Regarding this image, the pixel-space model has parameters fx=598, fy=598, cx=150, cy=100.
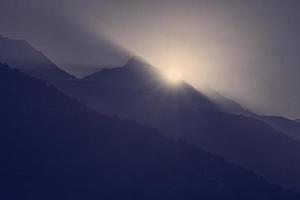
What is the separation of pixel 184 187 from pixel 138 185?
15.8 metres

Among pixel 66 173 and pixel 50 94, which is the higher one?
pixel 50 94

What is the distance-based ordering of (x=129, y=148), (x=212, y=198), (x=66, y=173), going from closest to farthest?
(x=66, y=173) → (x=212, y=198) → (x=129, y=148)

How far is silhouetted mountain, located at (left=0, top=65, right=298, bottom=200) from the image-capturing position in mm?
158375

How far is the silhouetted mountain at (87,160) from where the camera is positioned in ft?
520

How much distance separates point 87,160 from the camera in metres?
173

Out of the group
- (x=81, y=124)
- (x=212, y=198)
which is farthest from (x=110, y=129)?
(x=212, y=198)

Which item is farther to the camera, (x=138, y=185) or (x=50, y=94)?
(x=50, y=94)

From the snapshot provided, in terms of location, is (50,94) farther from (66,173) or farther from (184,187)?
(184,187)

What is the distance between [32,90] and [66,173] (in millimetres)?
42067

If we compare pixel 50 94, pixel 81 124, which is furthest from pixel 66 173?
pixel 50 94

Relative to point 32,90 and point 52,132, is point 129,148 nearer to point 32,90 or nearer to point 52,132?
point 52,132

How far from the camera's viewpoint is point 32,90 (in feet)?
639

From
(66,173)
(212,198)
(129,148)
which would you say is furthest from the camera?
(129,148)

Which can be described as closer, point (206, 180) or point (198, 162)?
point (206, 180)
